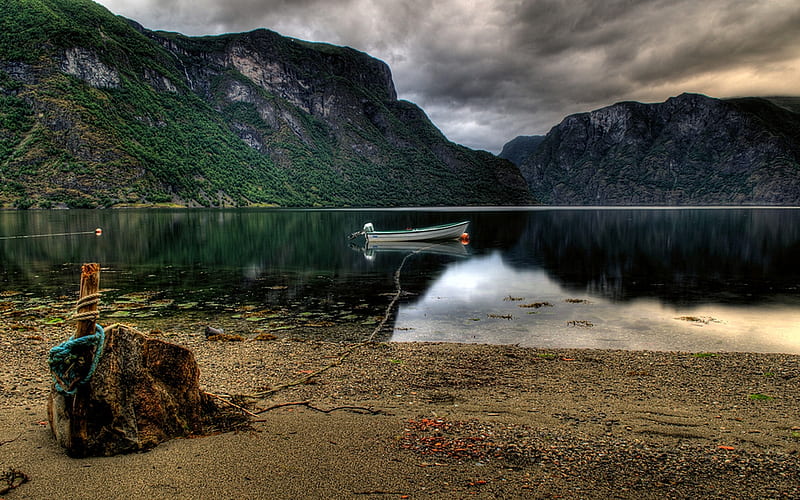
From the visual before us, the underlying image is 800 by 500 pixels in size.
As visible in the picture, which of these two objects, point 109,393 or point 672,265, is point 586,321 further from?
point 672,265

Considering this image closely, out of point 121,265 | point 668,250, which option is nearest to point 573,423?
point 121,265

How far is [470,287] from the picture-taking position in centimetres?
2434

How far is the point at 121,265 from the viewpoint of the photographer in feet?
99.6

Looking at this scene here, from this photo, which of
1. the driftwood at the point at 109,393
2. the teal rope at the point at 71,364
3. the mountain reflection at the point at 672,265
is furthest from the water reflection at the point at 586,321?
the teal rope at the point at 71,364

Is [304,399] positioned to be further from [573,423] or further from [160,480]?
[573,423]

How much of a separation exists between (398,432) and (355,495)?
1638mm

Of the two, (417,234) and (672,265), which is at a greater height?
(417,234)

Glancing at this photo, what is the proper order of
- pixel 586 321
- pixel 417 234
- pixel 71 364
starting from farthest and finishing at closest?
pixel 417 234
pixel 586 321
pixel 71 364

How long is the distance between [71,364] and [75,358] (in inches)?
3.0

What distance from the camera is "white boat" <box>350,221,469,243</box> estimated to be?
160ft

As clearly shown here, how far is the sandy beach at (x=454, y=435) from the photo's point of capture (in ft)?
16.8

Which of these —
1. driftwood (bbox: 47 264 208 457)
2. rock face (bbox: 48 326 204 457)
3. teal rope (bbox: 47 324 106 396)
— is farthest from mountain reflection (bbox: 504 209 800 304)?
teal rope (bbox: 47 324 106 396)

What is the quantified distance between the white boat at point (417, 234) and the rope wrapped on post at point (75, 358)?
Result: 42.6 m

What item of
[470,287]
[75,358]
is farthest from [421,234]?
[75,358]
